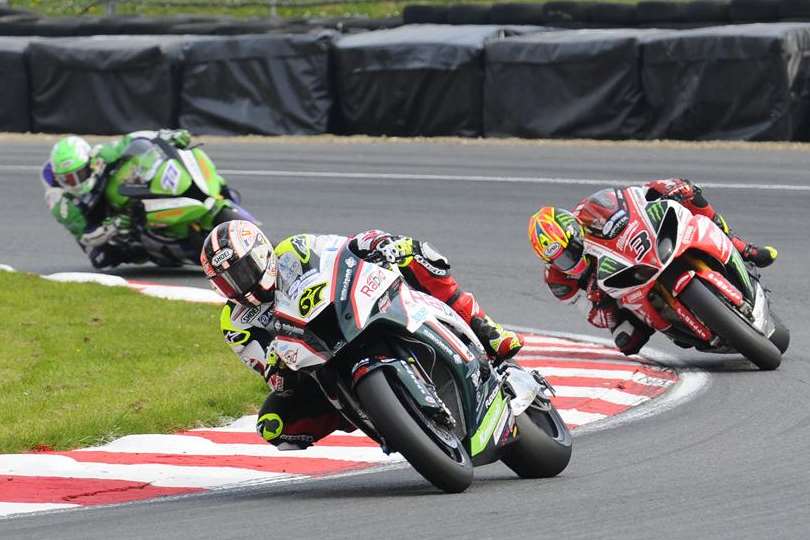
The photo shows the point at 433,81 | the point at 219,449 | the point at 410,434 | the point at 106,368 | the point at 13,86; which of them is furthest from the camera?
the point at 13,86

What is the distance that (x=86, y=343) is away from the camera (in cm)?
1030

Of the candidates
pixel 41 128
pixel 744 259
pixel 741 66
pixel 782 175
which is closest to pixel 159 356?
pixel 744 259

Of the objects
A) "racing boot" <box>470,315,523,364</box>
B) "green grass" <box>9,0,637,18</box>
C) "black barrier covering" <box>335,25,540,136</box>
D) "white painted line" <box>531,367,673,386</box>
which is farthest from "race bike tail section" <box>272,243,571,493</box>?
"green grass" <box>9,0,637,18</box>

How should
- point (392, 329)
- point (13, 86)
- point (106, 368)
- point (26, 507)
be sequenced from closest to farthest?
point (392, 329) < point (26, 507) < point (106, 368) < point (13, 86)

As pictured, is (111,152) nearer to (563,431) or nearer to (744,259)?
(744,259)

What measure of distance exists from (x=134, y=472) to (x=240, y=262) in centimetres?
134

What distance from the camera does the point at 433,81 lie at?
19.7 meters

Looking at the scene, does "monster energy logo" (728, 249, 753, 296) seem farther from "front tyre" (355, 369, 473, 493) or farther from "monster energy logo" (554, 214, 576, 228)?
"front tyre" (355, 369, 473, 493)

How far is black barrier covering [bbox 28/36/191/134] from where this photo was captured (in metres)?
20.8

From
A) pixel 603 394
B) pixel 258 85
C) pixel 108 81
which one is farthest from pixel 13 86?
pixel 603 394

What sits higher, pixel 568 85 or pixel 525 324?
pixel 525 324

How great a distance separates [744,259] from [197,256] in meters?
5.33

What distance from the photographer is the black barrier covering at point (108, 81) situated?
20.8 meters

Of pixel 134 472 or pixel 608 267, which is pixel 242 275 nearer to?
pixel 134 472
